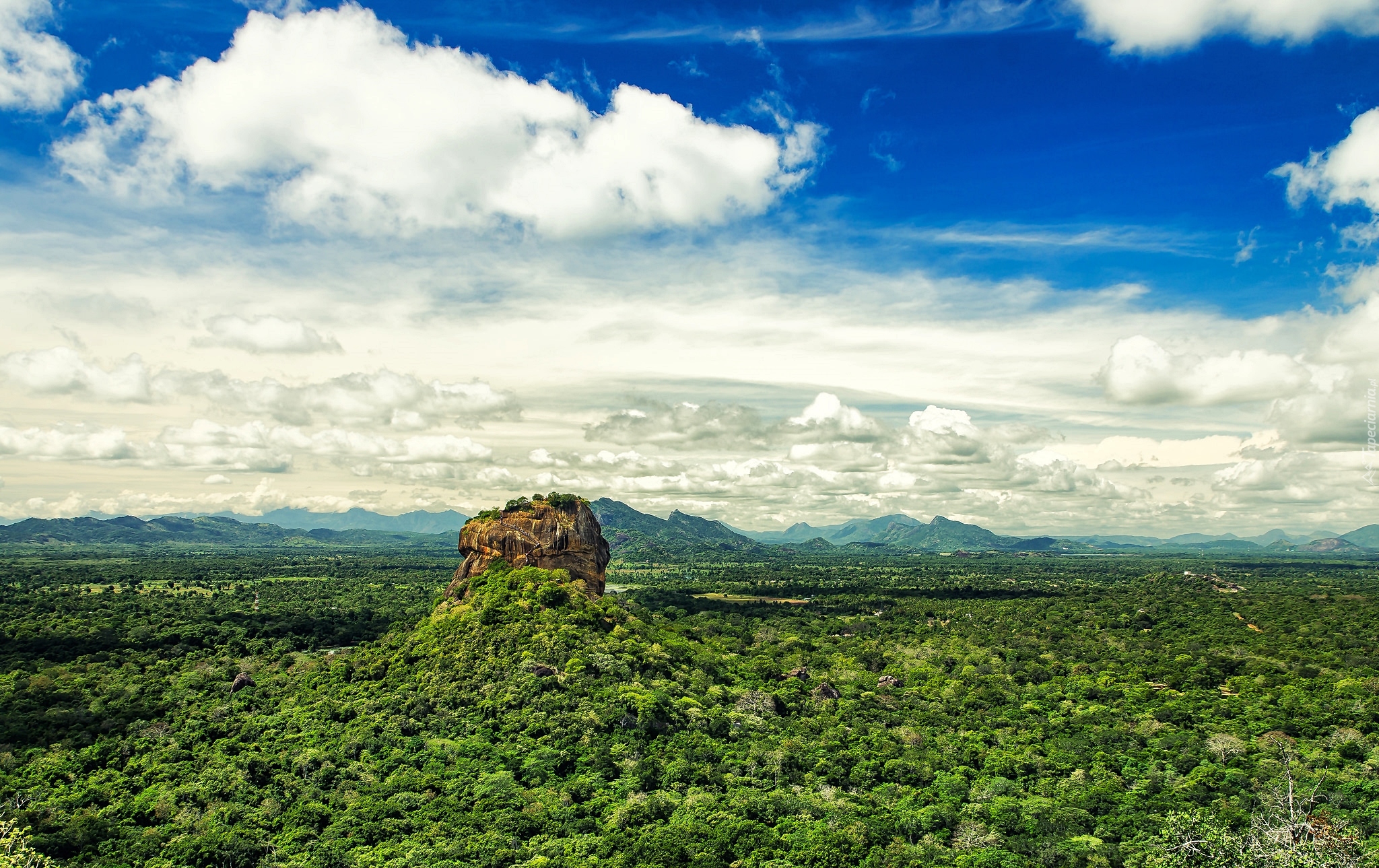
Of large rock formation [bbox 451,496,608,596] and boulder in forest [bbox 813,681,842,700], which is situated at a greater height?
large rock formation [bbox 451,496,608,596]

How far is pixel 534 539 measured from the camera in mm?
93250

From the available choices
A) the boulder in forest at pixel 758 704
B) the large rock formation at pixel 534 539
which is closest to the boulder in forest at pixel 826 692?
the boulder in forest at pixel 758 704

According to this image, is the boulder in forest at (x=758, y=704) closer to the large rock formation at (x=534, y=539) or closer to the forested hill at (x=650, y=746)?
the forested hill at (x=650, y=746)

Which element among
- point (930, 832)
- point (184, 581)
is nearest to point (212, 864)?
point (930, 832)

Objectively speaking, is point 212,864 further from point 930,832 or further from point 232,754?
point 930,832

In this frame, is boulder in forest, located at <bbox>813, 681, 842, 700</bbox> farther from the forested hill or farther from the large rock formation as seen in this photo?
the large rock formation

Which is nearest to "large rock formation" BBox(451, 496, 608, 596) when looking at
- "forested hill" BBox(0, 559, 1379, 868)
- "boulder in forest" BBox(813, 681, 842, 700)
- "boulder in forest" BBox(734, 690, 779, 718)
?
"forested hill" BBox(0, 559, 1379, 868)

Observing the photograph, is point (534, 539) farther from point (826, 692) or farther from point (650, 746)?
point (826, 692)

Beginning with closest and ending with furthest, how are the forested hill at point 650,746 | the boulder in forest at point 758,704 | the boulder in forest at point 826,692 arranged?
the forested hill at point 650,746, the boulder in forest at point 758,704, the boulder in forest at point 826,692

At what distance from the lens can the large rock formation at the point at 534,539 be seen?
93062mm

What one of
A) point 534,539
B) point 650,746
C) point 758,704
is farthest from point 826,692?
point 534,539

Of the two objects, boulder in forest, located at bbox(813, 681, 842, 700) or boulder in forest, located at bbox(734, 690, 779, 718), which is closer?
boulder in forest, located at bbox(734, 690, 779, 718)

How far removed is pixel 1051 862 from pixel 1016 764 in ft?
51.0

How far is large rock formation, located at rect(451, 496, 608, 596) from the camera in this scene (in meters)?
93.1
